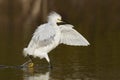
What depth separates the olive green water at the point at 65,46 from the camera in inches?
596

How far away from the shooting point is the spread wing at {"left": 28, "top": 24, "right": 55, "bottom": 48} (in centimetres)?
1619

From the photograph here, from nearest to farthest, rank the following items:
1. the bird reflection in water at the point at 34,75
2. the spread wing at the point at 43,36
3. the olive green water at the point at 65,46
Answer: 1. the bird reflection in water at the point at 34,75
2. the olive green water at the point at 65,46
3. the spread wing at the point at 43,36

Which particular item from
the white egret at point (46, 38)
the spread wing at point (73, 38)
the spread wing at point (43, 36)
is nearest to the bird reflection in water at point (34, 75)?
the white egret at point (46, 38)

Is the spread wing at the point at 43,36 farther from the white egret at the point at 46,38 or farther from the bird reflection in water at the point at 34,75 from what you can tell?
the bird reflection in water at the point at 34,75

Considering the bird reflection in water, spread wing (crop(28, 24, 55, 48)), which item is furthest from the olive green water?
spread wing (crop(28, 24, 55, 48))

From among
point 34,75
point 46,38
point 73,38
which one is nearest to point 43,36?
point 46,38

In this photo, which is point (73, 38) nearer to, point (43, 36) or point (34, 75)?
point (43, 36)

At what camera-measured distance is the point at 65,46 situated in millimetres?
21688

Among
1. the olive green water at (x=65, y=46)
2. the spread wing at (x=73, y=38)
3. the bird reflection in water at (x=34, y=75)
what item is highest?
the spread wing at (x=73, y=38)

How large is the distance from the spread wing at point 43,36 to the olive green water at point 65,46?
55 centimetres

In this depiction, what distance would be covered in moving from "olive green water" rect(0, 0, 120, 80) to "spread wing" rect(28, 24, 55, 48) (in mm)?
549

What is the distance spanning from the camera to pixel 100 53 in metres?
18.9

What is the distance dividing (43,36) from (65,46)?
554cm

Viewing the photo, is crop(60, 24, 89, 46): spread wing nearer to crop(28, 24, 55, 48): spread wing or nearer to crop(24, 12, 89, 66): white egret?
crop(24, 12, 89, 66): white egret
